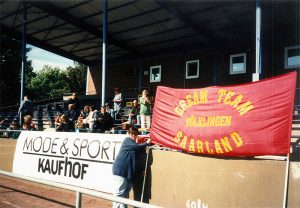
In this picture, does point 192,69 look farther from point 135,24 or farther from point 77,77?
point 77,77

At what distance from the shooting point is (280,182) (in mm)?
5293

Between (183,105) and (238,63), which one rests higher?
(238,63)

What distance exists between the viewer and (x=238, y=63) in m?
21.7

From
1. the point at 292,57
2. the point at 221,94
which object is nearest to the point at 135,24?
the point at 292,57

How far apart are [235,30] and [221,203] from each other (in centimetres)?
1511

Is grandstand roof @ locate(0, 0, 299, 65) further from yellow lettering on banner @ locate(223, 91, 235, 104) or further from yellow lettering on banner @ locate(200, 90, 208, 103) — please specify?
yellow lettering on banner @ locate(223, 91, 235, 104)

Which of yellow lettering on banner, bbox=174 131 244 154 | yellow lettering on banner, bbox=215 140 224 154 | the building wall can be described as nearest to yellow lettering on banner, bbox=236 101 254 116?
yellow lettering on banner, bbox=174 131 244 154

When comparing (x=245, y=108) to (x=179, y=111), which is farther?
(x=179, y=111)

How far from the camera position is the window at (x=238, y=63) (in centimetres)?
2133

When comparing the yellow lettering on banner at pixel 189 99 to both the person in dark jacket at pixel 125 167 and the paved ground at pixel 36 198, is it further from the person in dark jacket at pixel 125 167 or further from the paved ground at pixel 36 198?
the paved ground at pixel 36 198

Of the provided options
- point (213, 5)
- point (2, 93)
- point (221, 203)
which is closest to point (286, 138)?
point (221, 203)

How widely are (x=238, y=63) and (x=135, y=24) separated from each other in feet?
A: 24.3

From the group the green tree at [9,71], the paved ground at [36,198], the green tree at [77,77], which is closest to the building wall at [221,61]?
the paved ground at [36,198]

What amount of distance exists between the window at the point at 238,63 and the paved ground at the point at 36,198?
50.6 ft
